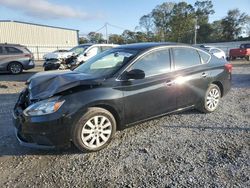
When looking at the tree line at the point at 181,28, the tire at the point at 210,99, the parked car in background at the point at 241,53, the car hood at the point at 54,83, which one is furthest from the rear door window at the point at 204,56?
the tree line at the point at 181,28

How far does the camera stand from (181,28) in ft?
203

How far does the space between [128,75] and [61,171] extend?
69.4 inches

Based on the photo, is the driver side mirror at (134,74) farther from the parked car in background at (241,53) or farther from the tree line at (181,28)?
the tree line at (181,28)

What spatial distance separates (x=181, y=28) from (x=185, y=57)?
6005cm

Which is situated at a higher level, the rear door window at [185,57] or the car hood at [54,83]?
the rear door window at [185,57]

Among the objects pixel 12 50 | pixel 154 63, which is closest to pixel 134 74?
pixel 154 63

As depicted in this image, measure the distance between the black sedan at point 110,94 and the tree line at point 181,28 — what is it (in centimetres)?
5561

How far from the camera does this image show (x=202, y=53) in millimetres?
5504

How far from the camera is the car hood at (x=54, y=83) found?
372cm

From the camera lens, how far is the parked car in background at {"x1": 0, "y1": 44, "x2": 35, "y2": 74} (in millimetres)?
13688

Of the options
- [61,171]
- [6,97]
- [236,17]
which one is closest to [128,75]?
[61,171]

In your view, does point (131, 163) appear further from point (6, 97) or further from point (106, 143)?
point (6, 97)

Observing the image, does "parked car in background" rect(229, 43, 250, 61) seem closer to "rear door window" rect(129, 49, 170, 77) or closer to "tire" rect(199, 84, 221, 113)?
"tire" rect(199, 84, 221, 113)

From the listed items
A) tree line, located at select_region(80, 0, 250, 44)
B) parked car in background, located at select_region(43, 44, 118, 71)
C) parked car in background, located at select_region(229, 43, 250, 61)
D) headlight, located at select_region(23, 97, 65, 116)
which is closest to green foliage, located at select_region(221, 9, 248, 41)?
tree line, located at select_region(80, 0, 250, 44)
